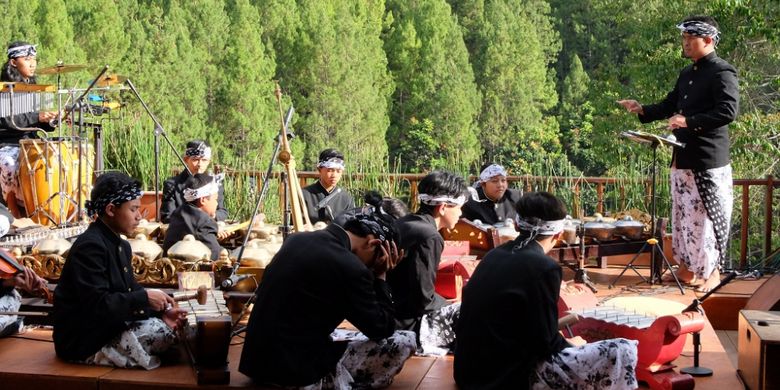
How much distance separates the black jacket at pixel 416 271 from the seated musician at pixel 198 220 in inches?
73.6

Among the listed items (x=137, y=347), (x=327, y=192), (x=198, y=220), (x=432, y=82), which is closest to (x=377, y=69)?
(x=432, y=82)

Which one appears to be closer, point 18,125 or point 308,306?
point 308,306

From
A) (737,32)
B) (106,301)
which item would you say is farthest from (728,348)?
(737,32)

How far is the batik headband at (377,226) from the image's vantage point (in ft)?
14.3

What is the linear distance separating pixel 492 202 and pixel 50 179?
3.77 m

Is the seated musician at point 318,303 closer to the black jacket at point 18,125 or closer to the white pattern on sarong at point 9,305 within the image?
→ the white pattern on sarong at point 9,305

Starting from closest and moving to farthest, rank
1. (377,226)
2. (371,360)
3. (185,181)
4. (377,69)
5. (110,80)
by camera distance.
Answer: (377,226)
(371,360)
(185,181)
(110,80)
(377,69)

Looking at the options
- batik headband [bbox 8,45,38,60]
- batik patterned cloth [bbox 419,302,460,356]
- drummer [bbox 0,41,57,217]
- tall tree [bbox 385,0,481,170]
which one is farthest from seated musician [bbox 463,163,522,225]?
tall tree [bbox 385,0,481,170]

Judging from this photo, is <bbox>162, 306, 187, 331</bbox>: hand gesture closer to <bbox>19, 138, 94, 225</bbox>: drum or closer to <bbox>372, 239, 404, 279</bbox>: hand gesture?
<bbox>372, 239, 404, 279</bbox>: hand gesture

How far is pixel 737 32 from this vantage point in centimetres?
1384

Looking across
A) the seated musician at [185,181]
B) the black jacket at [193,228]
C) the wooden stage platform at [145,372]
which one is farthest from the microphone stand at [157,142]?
the wooden stage platform at [145,372]

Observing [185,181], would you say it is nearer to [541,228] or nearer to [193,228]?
[193,228]

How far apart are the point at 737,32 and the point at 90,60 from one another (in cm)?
1734

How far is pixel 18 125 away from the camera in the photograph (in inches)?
353
